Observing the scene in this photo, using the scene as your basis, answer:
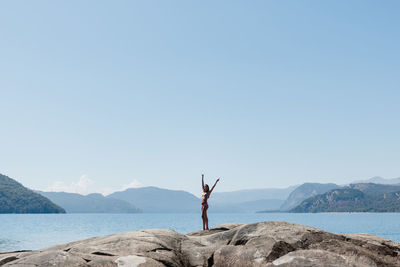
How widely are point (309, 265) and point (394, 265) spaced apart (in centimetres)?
436

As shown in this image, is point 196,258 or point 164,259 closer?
point 164,259

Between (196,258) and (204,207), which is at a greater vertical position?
(204,207)

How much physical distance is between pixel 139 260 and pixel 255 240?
3.57m

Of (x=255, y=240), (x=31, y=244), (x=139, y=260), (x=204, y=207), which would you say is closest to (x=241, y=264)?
(x=255, y=240)

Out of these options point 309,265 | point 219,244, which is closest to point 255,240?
point 219,244

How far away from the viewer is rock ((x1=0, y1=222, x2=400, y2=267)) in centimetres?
1040

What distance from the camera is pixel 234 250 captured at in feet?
39.0

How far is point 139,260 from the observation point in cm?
1100

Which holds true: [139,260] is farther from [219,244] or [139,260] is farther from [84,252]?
[219,244]

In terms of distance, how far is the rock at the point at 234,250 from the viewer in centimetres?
1040

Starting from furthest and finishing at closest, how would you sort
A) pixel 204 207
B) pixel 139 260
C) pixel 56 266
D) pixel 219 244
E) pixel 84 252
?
pixel 204 207, pixel 219 244, pixel 84 252, pixel 139 260, pixel 56 266

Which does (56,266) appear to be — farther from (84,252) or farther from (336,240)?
(336,240)

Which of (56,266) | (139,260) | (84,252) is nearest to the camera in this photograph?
(56,266)

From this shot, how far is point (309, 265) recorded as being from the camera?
9.47 m
